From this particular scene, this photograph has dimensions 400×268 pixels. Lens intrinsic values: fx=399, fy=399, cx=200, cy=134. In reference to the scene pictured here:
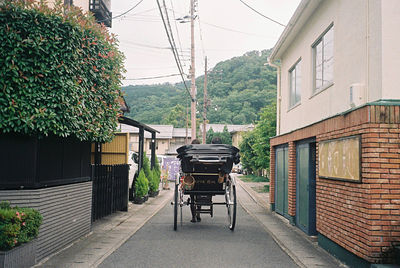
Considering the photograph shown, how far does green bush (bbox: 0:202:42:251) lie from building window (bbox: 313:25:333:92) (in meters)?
6.32

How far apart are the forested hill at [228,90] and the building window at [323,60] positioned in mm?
28227

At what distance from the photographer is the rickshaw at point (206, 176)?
955 cm

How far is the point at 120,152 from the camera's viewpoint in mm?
13469

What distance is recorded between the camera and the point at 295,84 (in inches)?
482

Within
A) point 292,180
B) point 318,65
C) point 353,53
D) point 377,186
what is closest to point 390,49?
point 353,53

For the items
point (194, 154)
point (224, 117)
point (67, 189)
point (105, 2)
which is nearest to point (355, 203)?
point (194, 154)

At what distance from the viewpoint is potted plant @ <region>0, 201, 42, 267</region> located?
519cm

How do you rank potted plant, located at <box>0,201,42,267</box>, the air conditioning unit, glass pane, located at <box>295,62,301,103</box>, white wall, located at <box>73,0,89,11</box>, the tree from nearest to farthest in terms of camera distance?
potted plant, located at <box>0,201,42,267</box> < the air conditioning unit < glass pane, located at <box>295,62,301,103</box> < white wall, located at <box>73,0,89,11</box> < the tree

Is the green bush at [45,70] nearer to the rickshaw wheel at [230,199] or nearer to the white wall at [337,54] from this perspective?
the rickshaw wheel at [230,199]

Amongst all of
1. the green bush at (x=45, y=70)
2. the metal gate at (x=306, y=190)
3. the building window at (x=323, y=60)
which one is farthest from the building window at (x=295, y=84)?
the green bush at (x=45, y=70)

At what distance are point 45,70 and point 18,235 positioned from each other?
2439 mm

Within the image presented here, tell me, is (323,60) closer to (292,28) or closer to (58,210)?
(292,28)

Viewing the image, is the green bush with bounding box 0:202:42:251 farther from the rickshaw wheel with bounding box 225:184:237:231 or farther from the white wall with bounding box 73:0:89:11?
the white wall with bounding box 73:0:89:11

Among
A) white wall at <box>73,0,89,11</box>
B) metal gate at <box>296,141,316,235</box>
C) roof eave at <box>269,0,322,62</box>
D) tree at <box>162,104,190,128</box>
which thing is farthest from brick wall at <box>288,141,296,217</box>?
tree at <box>162,104,190,128</box>
